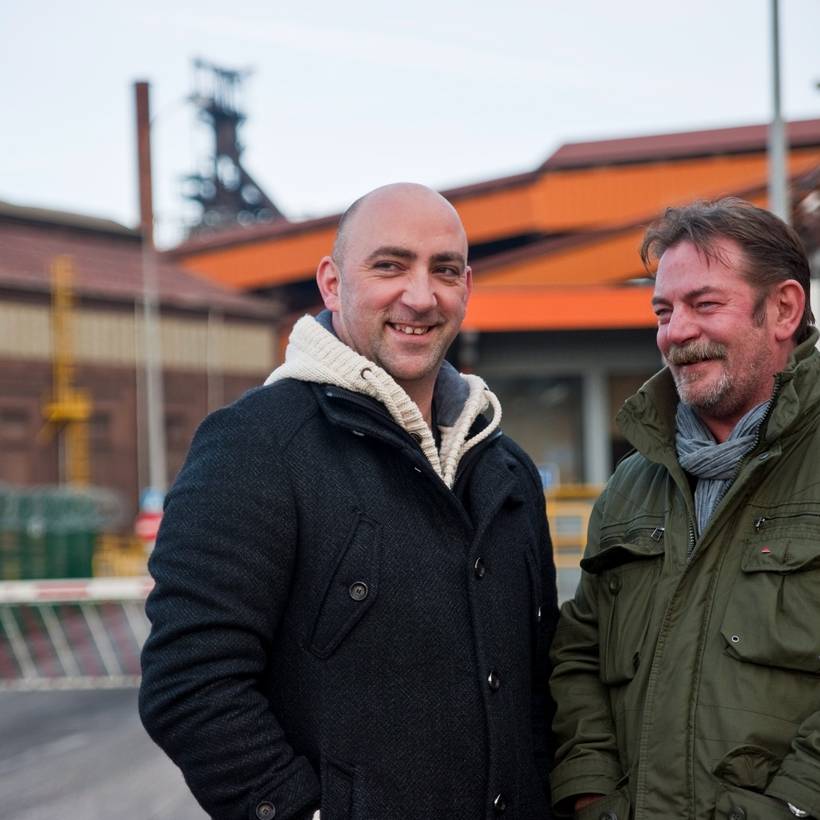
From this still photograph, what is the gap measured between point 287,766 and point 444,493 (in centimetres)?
72

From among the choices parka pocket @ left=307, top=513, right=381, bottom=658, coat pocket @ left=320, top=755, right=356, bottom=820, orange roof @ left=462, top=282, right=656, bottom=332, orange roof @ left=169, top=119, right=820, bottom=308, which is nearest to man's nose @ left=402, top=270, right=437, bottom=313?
parka pocket @ left=307, top=513, right=381, bottom=658

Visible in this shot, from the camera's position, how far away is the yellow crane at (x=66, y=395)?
29.9 meters

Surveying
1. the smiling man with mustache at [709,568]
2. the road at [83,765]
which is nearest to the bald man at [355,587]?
the smiling man with mustache at [709,568]

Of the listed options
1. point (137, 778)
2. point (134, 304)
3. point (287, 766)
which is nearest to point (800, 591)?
point (287, 766)

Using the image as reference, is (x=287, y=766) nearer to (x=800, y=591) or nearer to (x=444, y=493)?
(x=444, y=493)

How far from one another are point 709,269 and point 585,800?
1365mm

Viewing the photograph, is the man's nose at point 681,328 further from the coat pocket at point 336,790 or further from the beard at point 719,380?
the coat pocket at point 336,790

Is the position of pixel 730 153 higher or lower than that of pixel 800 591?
higher

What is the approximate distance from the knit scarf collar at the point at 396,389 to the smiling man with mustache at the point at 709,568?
439 millimetres

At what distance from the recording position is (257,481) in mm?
2559

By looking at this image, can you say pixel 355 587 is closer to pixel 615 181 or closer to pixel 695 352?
pixel 695 352

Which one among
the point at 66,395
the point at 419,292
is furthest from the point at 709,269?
the point at 66,395

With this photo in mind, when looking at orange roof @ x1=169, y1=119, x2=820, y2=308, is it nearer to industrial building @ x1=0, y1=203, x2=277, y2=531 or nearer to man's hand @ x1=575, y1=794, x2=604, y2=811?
industrial building @ x1=0, y1=203, x2=277, y2=531

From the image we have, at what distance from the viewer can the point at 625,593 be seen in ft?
9.46
